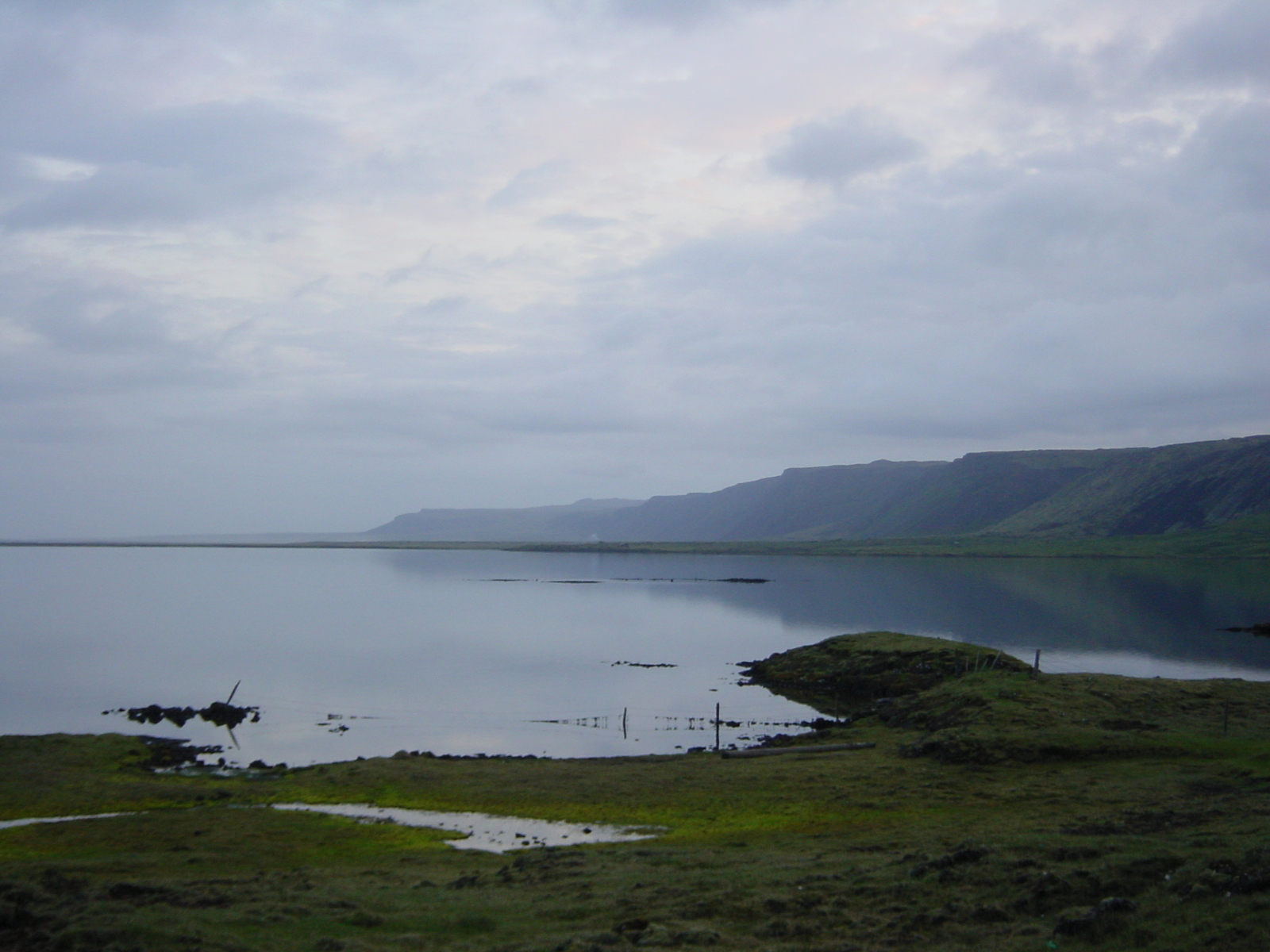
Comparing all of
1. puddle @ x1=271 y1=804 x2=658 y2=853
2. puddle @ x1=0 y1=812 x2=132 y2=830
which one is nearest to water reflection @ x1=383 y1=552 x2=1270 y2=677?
puddle @ x1=271 y1=804 x2=658 y2=853

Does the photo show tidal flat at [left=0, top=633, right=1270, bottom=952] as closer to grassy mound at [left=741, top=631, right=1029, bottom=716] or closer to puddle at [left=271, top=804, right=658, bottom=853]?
puddle at [left=271, top=804, right=658, bottom=853]

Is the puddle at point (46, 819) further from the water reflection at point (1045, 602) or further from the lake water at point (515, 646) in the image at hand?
the water reflection at point (1045, 602)

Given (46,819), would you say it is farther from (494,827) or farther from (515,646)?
(515,646)

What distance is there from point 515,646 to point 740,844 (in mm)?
60515

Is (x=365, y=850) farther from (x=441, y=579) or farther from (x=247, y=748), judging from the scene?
(x=441, y=579)

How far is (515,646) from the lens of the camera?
82875mm

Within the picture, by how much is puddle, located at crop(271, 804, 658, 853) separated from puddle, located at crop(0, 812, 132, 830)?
5405mm

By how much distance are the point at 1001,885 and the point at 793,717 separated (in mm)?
36531

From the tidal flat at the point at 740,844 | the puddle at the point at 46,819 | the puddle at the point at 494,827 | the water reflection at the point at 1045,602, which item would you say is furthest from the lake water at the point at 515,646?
the puddle at the point at 494,827

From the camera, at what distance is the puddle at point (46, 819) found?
2903 cm

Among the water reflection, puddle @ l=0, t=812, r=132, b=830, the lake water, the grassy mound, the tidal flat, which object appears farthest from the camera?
the water reflection

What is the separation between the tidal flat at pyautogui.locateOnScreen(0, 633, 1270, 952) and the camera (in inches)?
579

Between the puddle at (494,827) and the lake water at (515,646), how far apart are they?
475 inches

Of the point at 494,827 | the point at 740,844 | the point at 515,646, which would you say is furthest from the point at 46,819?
the point at 515,646
